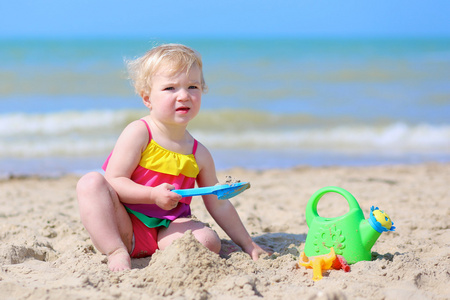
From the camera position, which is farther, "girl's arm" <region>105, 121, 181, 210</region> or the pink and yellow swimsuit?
the pink and yellow swimsuit

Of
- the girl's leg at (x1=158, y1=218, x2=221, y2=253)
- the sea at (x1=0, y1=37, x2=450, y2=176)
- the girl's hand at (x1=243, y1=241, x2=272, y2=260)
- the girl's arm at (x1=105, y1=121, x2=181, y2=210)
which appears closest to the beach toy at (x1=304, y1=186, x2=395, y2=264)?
the girl's hand at (x1=243, y1=241, x2=272, y2=260)

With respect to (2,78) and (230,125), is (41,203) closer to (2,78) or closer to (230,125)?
(230,125)

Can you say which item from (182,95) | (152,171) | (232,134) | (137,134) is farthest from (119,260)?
(232,134)

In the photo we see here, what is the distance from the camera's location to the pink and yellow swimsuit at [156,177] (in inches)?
103

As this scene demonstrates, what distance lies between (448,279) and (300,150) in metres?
4.73

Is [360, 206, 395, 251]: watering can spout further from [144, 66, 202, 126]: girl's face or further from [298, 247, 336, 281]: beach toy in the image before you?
[144, 66, 202, 126]: girl's face

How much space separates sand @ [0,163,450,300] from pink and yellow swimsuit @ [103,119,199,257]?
18cm

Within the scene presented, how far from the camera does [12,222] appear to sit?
327 centimetres

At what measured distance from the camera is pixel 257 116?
8844 mm

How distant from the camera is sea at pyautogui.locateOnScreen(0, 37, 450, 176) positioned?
21.2 ft

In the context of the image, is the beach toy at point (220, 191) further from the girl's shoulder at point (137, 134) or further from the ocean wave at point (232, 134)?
the ocean wave at point (232, 134)

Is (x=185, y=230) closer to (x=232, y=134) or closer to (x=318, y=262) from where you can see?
(x=318, y=262)

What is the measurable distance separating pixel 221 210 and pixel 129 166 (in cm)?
59

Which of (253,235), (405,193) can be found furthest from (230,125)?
(253,235)
